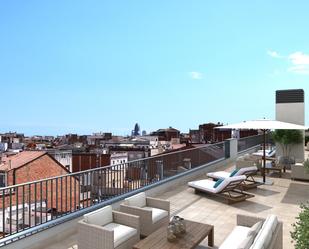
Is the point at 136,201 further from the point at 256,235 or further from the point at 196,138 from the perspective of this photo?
the point at 196,138

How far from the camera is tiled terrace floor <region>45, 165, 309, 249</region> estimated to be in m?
6.07

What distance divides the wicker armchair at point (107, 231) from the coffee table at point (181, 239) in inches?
14.5

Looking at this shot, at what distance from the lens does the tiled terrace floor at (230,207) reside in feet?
19.9

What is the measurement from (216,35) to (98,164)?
114 feet

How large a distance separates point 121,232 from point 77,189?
166 inches

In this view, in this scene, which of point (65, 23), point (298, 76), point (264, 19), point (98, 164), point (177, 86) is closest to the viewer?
point (264, 19)

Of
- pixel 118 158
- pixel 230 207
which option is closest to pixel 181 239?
pixel 230 207

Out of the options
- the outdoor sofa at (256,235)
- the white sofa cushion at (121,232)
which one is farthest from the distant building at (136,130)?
the outdoor sofa at (256,235)

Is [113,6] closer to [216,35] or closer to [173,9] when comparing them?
[173,9]

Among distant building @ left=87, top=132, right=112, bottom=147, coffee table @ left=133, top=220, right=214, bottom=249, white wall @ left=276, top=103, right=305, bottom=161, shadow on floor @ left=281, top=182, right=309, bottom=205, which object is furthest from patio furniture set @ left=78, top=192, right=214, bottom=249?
distant building @ left=87, top=132, right=112, bottom=147

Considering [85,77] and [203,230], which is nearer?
[203,230]

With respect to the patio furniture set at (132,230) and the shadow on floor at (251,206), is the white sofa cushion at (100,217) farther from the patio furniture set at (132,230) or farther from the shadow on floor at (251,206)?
the shadow on floor at (251,206)

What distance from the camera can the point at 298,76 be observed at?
1805 centimetres

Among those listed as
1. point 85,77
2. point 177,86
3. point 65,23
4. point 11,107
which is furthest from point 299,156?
point 11,107
